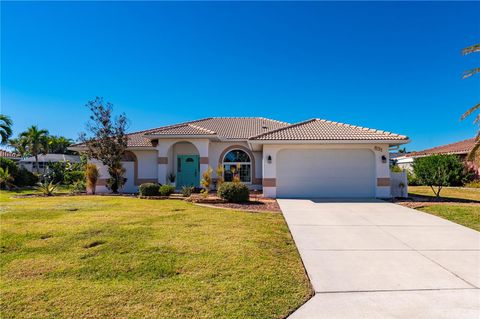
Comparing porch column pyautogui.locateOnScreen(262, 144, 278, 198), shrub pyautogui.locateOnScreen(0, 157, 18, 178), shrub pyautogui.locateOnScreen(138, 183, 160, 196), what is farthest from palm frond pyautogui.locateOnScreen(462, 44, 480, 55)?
shrub pyautogui.locateOnScreen(0, 157, 18, 178)

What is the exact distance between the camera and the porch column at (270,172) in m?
15.5

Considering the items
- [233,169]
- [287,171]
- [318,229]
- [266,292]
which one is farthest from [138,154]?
[266,292]

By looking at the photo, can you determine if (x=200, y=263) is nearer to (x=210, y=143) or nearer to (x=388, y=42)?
(x=210, y=143)

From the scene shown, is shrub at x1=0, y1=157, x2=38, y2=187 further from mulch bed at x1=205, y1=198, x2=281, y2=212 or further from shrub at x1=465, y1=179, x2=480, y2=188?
shrub at x1=465, y1=179, x2=480, y2=188

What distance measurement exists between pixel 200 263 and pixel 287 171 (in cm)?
1128

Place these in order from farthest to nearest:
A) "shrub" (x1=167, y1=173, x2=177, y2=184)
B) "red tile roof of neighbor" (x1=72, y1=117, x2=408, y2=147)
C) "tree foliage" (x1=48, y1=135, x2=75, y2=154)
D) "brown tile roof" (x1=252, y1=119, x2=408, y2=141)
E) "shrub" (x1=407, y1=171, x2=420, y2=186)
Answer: "tree foliage" (x1=48, y1=135, x2=75, y2=154), "shrub" (x1=407, y1=171, x2=420, y2=186), "shrub" (x1=167, y1=173, x2=177, y2=184), "red tile roof of neighbor" (x1=72, y1=117, x2=408, y2=147), "brown tile roof" (x1=252, y1=119, x2=408, y2=141)

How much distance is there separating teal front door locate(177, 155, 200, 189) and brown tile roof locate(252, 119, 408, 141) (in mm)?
6884

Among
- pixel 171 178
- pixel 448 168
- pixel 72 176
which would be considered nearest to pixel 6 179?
pixel 72 176

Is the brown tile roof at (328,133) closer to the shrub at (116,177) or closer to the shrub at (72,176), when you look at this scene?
the shrub at (116,177)

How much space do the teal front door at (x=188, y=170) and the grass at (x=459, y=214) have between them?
14.3 metres

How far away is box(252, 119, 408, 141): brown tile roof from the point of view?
586 inches

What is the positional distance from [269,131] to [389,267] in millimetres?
12356

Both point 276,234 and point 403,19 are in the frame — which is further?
point 403,19

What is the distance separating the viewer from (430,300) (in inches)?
155
